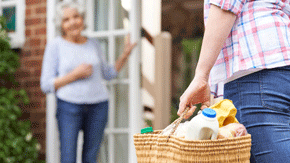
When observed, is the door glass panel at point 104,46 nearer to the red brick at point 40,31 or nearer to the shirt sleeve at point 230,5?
the red brick at point 40,31

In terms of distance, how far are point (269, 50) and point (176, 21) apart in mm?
5761

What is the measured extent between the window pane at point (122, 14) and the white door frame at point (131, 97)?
0.09 m

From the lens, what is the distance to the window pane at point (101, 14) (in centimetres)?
342

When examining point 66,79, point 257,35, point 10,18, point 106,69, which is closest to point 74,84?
point 66,79

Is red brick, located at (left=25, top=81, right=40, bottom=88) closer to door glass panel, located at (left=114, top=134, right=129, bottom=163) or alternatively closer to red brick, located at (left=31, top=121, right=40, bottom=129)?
red brick, located at (left=31, top=121, right=40, bottom=129)

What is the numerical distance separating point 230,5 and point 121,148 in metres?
2.52

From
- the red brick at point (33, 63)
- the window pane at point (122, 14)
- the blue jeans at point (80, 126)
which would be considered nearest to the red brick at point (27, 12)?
the red brick at point (33, 63)

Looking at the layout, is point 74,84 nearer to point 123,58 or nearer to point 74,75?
point 74,75

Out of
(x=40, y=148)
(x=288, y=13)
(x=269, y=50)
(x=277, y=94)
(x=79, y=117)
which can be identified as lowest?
(x=40, y=148)

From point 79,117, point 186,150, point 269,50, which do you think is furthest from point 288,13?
point 79,117

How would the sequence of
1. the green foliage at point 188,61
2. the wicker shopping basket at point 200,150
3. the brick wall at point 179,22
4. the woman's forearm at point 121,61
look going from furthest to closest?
1. the brick wall at point 179,22
2. the green foliage at point 188,61
3. the woman's forearm at point 121,61
4. the wicker shopping basket at point 200,150

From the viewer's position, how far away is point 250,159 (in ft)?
3.52

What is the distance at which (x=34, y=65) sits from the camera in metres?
3.38

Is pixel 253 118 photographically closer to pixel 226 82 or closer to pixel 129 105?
pixel 226 82
